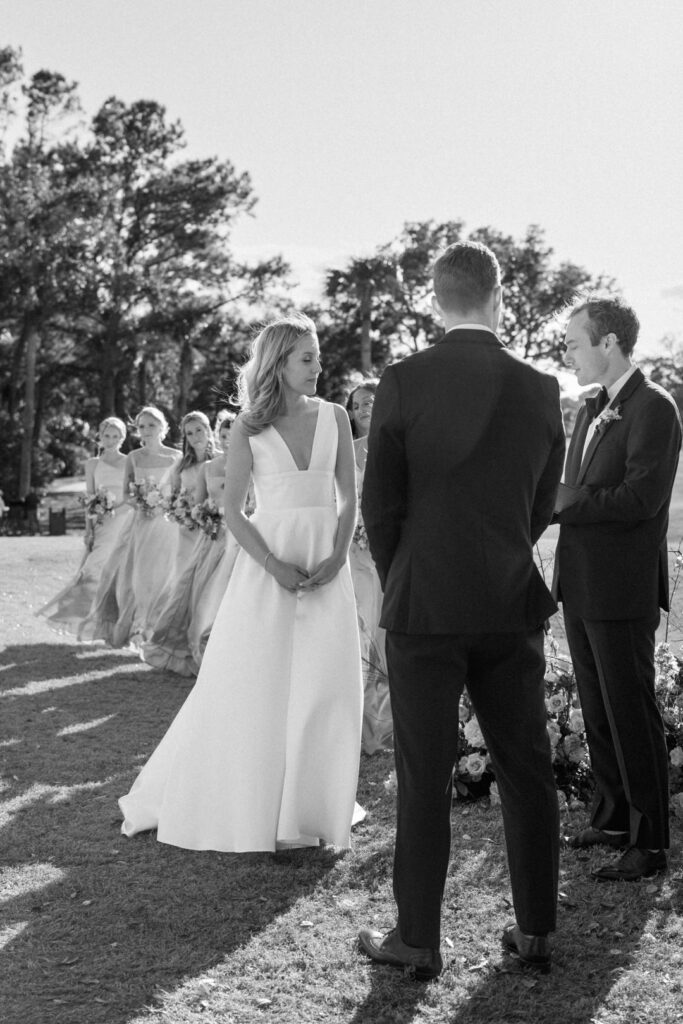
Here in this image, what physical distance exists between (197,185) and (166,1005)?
140ft

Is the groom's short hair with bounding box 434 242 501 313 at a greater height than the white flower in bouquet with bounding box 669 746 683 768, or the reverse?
the groom's short hair with bounding box 434 242 501 313

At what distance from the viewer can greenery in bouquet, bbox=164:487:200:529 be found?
36.8 ft

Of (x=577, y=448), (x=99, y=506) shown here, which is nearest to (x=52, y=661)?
(x=99, y=506)

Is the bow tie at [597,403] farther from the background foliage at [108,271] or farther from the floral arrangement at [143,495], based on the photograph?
the background foliage at [108,271]

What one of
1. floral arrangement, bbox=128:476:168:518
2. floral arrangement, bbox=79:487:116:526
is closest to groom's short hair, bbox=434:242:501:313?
floral arrangement, bbox=128:476:168:518

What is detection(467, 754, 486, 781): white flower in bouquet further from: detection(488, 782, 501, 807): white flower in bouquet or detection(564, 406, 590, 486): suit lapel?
detection(564, 406, 590, 486): suit lapel

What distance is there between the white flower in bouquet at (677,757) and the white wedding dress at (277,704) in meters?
1.82

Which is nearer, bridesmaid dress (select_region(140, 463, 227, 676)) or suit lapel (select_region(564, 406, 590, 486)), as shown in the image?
suit lapel (select_region(564, 406, 590, 486))

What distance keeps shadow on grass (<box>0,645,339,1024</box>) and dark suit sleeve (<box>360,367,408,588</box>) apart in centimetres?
182

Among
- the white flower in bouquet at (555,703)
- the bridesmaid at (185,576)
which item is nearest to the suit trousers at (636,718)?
the white flower in bouquet at (555,703)

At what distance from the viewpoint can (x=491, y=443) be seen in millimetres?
3727

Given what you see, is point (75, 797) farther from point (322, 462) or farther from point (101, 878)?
point (322, 462)

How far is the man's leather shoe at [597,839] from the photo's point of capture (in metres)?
5.40

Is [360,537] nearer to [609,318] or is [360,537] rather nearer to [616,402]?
[616,402]
